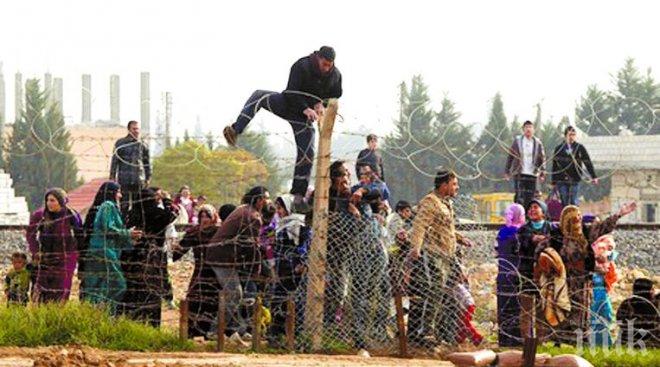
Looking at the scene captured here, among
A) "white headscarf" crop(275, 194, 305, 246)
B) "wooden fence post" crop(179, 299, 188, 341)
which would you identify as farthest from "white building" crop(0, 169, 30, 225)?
"wooden fence post" crop(179, 299, 188, 341)

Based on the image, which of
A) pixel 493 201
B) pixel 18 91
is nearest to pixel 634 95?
pixel 493 201

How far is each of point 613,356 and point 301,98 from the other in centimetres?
404

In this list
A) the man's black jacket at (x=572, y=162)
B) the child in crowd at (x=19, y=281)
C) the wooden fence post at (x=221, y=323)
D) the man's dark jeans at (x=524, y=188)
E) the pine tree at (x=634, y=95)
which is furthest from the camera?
the pine tree at (x=634, y=95)

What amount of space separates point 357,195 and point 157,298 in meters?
2.38

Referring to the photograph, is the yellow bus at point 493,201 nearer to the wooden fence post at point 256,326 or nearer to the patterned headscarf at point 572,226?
the patterned headscarf at point 572,226

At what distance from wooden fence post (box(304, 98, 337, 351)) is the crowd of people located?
Answer: 0.08m

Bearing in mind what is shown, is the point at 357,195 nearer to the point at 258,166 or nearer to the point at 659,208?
the point at 258,166

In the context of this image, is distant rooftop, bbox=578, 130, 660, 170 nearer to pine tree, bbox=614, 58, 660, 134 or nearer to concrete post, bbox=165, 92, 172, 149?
pine tree, bbox=614, 58, 660, 134

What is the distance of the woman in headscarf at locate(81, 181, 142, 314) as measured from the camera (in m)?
19.6

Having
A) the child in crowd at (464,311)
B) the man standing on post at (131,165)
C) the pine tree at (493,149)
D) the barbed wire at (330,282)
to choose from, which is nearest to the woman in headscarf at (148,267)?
the barbed wire at (330,282)

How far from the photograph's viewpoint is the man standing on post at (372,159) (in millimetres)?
20844

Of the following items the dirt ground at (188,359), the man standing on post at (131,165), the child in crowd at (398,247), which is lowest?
the dirt ground at (188,359)

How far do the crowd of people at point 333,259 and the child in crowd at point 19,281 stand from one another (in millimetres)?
14

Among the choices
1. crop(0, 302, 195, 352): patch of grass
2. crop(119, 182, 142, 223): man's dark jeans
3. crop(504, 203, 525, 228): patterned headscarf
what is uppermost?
crop(119, 182, 142, 223): man's dark jeans
